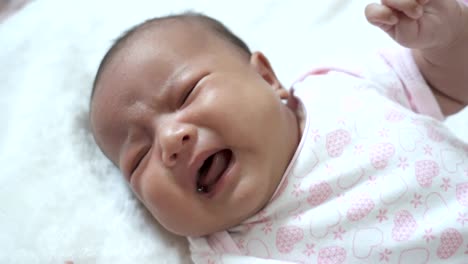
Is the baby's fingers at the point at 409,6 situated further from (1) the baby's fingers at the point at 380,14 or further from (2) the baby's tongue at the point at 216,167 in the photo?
(2) the baby's tongue at the point at 216,167

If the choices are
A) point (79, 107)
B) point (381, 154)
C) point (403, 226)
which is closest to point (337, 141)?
point (381, 154)

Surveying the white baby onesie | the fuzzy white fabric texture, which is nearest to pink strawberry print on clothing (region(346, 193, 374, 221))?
the white baby onesie

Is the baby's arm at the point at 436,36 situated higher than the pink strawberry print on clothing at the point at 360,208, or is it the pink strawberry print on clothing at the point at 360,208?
the baby's arm at the point at 436,36

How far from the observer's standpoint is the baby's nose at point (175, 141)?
84 centimetres

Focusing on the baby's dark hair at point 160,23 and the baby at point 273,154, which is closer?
the baby at point 273,154

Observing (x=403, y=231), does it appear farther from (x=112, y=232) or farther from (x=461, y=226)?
(x=112, y=232)

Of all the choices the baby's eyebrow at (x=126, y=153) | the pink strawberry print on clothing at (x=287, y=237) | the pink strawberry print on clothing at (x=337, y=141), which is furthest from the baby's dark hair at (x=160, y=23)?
the pink strawberry print on clothing at (x=287, y=237)

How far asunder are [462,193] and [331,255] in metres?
0.26

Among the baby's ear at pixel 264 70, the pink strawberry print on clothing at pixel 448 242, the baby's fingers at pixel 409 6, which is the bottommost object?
the pink strawberry print on clothing at pixel 448 242

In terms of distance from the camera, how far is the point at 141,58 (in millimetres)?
936

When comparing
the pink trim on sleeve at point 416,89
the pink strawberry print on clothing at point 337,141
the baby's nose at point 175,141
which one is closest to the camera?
the baby's nose at point 175,141

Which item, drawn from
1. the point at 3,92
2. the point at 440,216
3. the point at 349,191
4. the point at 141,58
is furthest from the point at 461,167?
the point at 3,92

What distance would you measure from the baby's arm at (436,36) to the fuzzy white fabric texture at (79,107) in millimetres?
183

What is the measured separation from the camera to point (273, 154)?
3.01 feet
